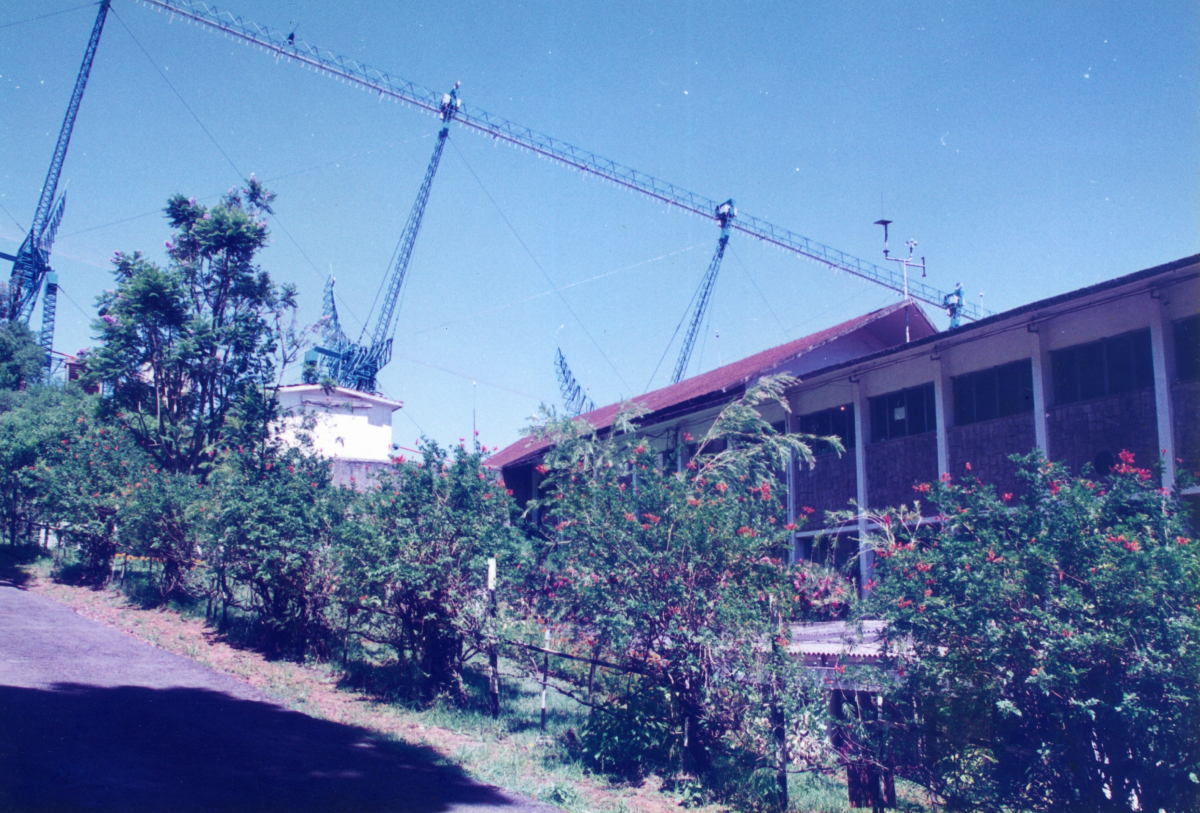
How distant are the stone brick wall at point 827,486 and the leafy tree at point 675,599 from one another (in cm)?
847

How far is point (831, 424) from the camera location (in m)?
18.2

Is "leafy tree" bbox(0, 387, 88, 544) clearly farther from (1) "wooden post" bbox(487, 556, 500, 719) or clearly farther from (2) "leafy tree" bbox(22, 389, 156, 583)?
(1) "wooden post" bbox(487, 556, 500, 719)

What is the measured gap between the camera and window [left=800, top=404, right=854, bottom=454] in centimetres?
1769

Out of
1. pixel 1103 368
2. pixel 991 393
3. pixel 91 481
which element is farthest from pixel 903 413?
pixel 91 481

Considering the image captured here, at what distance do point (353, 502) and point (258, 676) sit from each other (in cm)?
288

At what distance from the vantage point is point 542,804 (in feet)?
26.2

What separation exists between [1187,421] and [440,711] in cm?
→ 1115

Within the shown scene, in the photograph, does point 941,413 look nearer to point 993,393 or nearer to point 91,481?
point 993,393

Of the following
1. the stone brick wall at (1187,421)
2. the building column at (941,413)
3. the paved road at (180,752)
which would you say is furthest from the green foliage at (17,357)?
the stone brick wall at (1187,421)

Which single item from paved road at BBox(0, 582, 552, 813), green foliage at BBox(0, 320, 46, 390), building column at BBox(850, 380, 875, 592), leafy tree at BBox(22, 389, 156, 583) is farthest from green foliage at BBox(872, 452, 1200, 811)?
green foliage at BBox(0, 320, 46, 390)

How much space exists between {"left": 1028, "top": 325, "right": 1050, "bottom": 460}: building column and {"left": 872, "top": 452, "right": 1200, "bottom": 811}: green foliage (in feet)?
24.5

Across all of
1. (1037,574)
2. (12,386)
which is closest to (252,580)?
(1037,574)

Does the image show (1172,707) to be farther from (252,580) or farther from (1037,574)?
(252,580)

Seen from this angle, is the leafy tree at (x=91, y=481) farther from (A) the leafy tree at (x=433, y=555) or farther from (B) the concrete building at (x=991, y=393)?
(B) the concrete building at (x=991, y=393)
